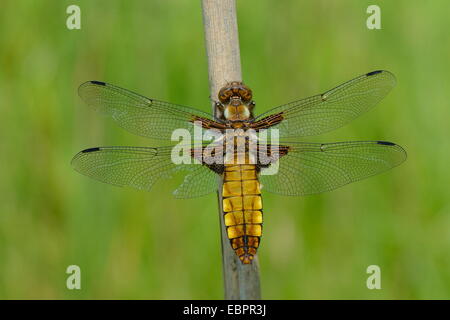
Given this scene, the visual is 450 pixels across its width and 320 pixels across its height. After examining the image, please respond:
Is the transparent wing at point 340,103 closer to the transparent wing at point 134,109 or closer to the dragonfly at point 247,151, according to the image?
the dragonfly at point 247,151

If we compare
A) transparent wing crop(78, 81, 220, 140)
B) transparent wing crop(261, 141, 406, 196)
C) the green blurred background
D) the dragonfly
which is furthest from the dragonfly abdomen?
the green blurred background

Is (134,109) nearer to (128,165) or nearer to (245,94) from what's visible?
(128,165)

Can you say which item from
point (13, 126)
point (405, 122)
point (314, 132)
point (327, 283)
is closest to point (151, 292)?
point (327, 283)

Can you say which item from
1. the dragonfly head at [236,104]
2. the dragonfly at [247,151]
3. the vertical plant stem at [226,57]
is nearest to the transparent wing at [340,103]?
the dragonfly at [247,151]

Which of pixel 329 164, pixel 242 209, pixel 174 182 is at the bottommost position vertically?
pixel 242 209

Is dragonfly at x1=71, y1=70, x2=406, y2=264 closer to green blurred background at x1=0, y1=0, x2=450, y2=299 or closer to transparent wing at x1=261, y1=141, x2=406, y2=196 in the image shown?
transparent wing at x1=261, y1=141, x2=406, y2=196

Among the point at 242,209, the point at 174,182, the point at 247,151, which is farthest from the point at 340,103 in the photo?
the point at 174,182
